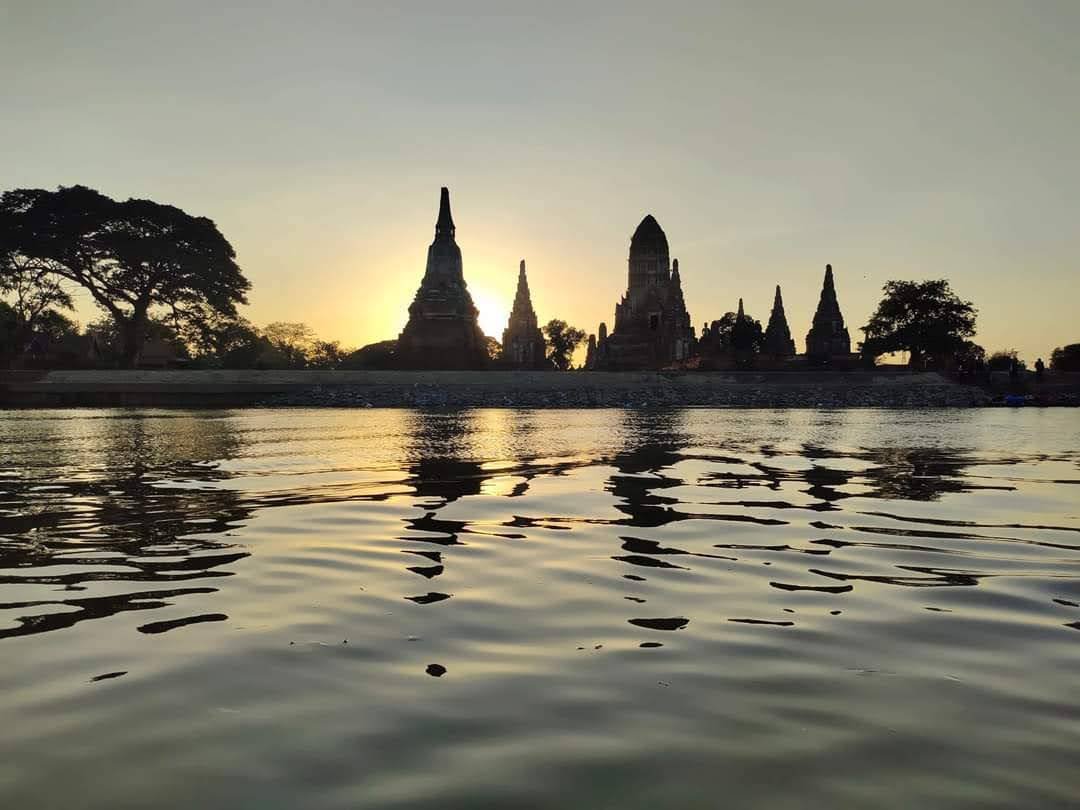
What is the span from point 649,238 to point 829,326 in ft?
67.1

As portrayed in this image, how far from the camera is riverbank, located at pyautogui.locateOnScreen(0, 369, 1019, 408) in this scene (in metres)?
49.0

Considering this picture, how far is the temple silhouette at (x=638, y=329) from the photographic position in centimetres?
6391

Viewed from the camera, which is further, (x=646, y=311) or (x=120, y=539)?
(x=646, y=311)

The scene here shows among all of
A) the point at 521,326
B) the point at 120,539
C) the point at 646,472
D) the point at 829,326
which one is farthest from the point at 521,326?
the point at 120,539

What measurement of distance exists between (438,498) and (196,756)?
311 inches

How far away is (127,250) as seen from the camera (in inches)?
2328

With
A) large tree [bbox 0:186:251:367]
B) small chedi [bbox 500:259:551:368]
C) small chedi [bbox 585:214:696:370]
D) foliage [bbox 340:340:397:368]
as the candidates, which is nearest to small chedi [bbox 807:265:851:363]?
small chedi [bbox 585:214:696:370]

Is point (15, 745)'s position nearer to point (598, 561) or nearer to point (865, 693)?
point (865, 693)

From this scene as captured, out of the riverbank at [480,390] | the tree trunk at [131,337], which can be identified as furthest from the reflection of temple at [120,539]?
the tree trunk at [131,337]

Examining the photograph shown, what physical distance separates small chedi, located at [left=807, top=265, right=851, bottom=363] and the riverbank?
22113 mm

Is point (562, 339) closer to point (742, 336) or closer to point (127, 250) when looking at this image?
point (742, 336)

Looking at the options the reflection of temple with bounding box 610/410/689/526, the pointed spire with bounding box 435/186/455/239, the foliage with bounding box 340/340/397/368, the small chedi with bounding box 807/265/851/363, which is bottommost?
the reflection of temple with bounding box 610/410/689/526

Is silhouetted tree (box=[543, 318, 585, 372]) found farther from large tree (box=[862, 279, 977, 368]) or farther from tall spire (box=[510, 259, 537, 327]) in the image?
large tree (box=[862, 279, 977, 368])

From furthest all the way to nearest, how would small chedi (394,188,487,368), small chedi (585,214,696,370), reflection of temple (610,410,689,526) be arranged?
small chedi (585,214,696,370) → small chedi (394,188,487,368) → reflection of temple (610,410,689,526)
